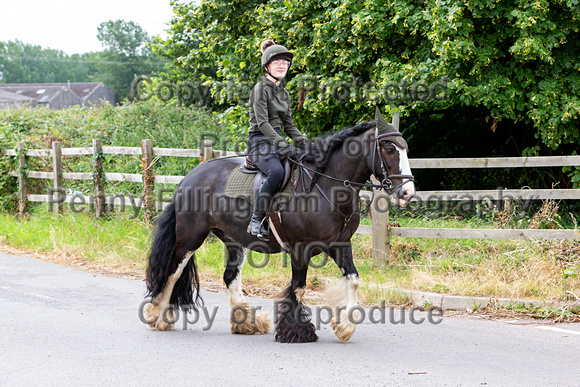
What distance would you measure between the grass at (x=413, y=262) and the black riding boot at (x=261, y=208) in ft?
8.21

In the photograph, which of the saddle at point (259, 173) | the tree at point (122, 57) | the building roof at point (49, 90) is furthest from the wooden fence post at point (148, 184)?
the building roof at point (49, 90)

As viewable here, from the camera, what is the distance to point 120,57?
89562mm

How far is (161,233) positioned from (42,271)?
4.52m

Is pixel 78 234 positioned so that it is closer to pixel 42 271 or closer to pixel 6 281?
pixel 42 271

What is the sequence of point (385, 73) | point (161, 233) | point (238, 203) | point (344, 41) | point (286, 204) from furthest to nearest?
point (344, 41) → point (385, 73) → point (161, 233) → point (238, 203) → point (286, 204)

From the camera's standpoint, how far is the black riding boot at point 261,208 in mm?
6414

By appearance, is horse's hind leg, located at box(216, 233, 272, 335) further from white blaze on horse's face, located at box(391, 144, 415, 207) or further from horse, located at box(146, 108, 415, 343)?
white blaze on horse's face, located at box(391, 144, 415, 207)

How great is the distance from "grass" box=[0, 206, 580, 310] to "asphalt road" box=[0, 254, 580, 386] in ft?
3.04

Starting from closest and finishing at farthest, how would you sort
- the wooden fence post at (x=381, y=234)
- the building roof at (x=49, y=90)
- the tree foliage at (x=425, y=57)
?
the wooden fence post at (x=381, y=234) → the tree foliage at (x=425, y=57) → the building roof at (x=49, y=90)

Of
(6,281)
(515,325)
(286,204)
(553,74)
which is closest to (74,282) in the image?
(6,281)

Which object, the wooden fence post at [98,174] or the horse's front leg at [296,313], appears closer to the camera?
the horse's front leg at [296,313]

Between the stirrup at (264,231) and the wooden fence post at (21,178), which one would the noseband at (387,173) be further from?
the wooden fence post at (21,178)

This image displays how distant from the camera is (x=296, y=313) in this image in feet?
20.7


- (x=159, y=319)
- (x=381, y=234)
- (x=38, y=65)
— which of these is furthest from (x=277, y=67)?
Result: (x=38, y=65)
